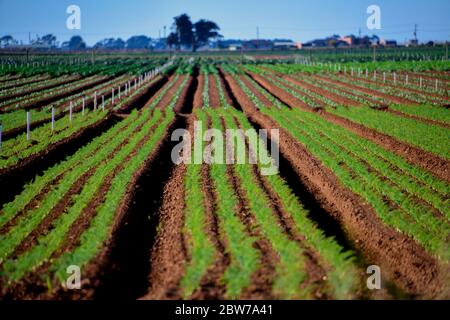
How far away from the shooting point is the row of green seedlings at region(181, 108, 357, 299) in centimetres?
739

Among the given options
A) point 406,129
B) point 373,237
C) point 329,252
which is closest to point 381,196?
point 373,237

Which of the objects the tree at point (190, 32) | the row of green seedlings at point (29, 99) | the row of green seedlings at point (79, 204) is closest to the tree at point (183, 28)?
the tree at point (190, 32)

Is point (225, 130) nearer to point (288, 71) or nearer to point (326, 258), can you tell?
point (326, 258)

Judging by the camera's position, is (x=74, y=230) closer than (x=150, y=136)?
Yes

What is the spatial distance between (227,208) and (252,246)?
226cm

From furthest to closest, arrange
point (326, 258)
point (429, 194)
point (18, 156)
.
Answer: point (18, 156) → point (429, 194) → point (326, 258)

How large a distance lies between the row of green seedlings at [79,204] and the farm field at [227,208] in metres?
0.04

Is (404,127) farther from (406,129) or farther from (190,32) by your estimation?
(190,32)

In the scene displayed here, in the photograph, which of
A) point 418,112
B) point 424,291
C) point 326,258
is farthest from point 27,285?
point 418,112

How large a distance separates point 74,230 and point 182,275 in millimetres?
2910

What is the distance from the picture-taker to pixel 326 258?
323 inches

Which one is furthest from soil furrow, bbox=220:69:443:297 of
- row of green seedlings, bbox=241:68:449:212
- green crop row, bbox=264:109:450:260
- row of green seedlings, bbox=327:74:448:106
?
row of green seedlings, bbox=327:74:448:106

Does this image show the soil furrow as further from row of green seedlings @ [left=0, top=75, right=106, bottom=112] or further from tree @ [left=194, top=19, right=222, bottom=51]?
tree @ [left=194, top=19, right=222, bottom=51]

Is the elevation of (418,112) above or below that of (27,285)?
above
